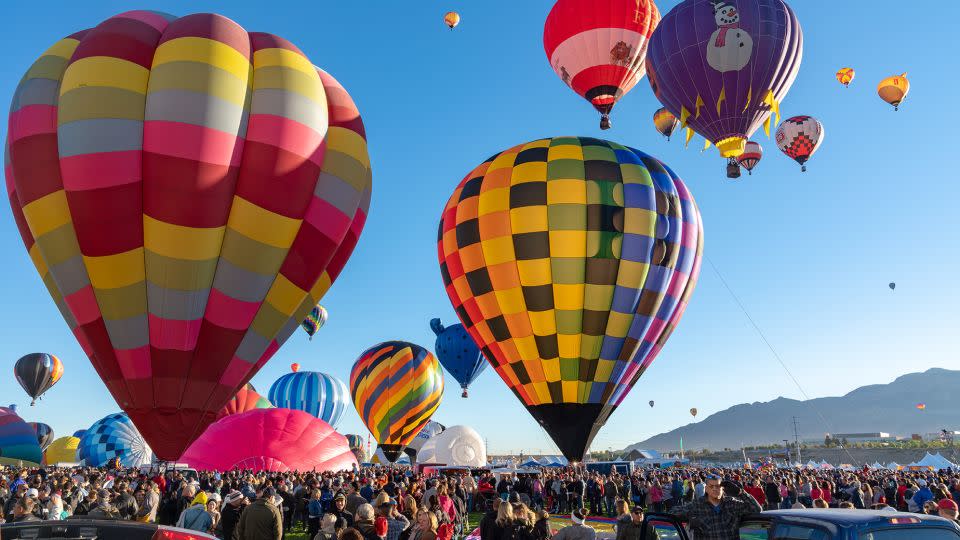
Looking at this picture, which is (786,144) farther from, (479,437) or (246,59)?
(246,59)

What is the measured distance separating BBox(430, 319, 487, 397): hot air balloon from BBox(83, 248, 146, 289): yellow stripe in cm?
2733

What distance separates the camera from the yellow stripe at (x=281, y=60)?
12.5m

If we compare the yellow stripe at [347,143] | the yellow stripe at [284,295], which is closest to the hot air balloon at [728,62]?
the yellow stripe at [347,143]

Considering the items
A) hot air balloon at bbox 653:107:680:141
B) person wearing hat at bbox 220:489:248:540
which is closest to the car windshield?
person wearing hat at bbox 220:489:248:540

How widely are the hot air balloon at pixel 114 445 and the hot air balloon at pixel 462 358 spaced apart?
17402 mm

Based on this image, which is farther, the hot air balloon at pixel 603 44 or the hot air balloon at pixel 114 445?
the hot air balloon at pixel 114 445

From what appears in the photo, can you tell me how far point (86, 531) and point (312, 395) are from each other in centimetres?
3731

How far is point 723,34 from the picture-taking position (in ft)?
62.6

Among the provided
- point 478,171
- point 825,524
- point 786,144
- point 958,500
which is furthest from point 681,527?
point 786,144

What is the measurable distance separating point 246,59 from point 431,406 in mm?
23725

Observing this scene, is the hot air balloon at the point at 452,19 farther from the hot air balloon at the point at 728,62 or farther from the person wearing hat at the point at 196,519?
the person wearing hat at the point at 196,519

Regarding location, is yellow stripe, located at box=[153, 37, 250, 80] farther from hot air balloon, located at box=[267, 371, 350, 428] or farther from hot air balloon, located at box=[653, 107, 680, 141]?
hot air balloon, located at box=[267, 371, 350, 428]

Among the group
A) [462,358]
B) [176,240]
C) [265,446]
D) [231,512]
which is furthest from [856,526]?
[462,358]

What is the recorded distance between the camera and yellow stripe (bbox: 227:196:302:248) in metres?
11.6
